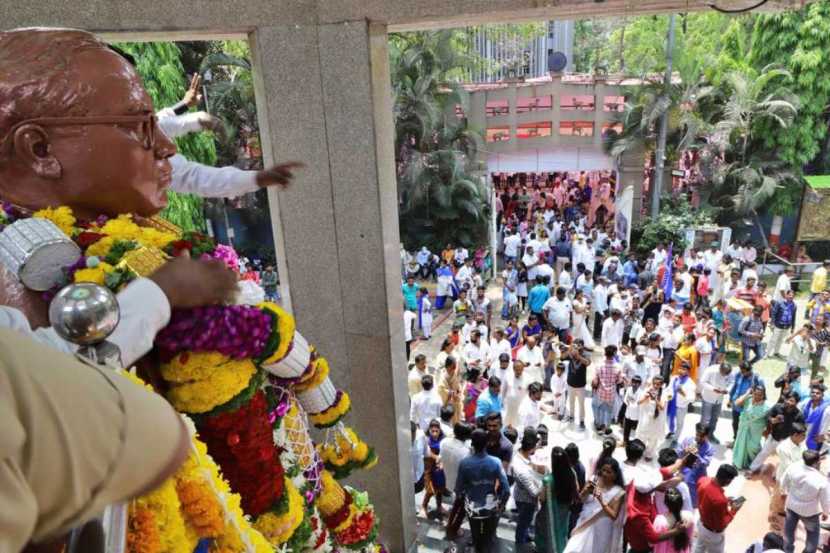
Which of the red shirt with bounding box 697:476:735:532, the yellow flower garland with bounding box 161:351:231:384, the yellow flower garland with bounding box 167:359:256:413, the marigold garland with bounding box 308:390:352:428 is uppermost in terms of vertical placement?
the yellow flower garland with bounding box 161:351:231:384

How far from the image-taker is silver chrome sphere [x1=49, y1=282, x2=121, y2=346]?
137 cm

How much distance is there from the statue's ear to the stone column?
1834mm

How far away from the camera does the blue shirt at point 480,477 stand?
4.70m

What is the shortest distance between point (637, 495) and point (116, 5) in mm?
4511

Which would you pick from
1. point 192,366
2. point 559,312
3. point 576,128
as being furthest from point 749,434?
point 576,128

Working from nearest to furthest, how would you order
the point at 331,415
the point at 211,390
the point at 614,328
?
the point at 211,390, the point at 331,415, the point at 614,328

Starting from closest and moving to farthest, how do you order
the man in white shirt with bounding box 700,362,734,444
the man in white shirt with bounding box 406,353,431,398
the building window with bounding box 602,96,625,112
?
the man in white shirt with bounding box 406,353,431,398 < the man in white shirt with bounding box 700,362,734,444 < the building window with bounding box 602,96,625,112

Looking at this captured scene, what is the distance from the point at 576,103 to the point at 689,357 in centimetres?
1314

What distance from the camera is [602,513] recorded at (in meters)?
4.29

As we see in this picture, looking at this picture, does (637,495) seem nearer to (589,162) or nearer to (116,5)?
(116,5)

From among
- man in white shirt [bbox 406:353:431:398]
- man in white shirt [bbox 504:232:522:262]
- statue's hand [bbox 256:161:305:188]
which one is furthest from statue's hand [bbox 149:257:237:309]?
man in white shirt [bbox 504:232:522:262]

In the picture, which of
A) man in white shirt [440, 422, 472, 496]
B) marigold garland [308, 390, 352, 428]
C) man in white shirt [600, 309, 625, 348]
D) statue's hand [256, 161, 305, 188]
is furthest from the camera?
man in white shirt [600, 309, 625, 348]

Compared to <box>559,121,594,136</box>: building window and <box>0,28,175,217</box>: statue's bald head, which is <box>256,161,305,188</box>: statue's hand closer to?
<box>0,28,175,217</box>: statue's bald head

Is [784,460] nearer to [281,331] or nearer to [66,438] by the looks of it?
[281,331]
